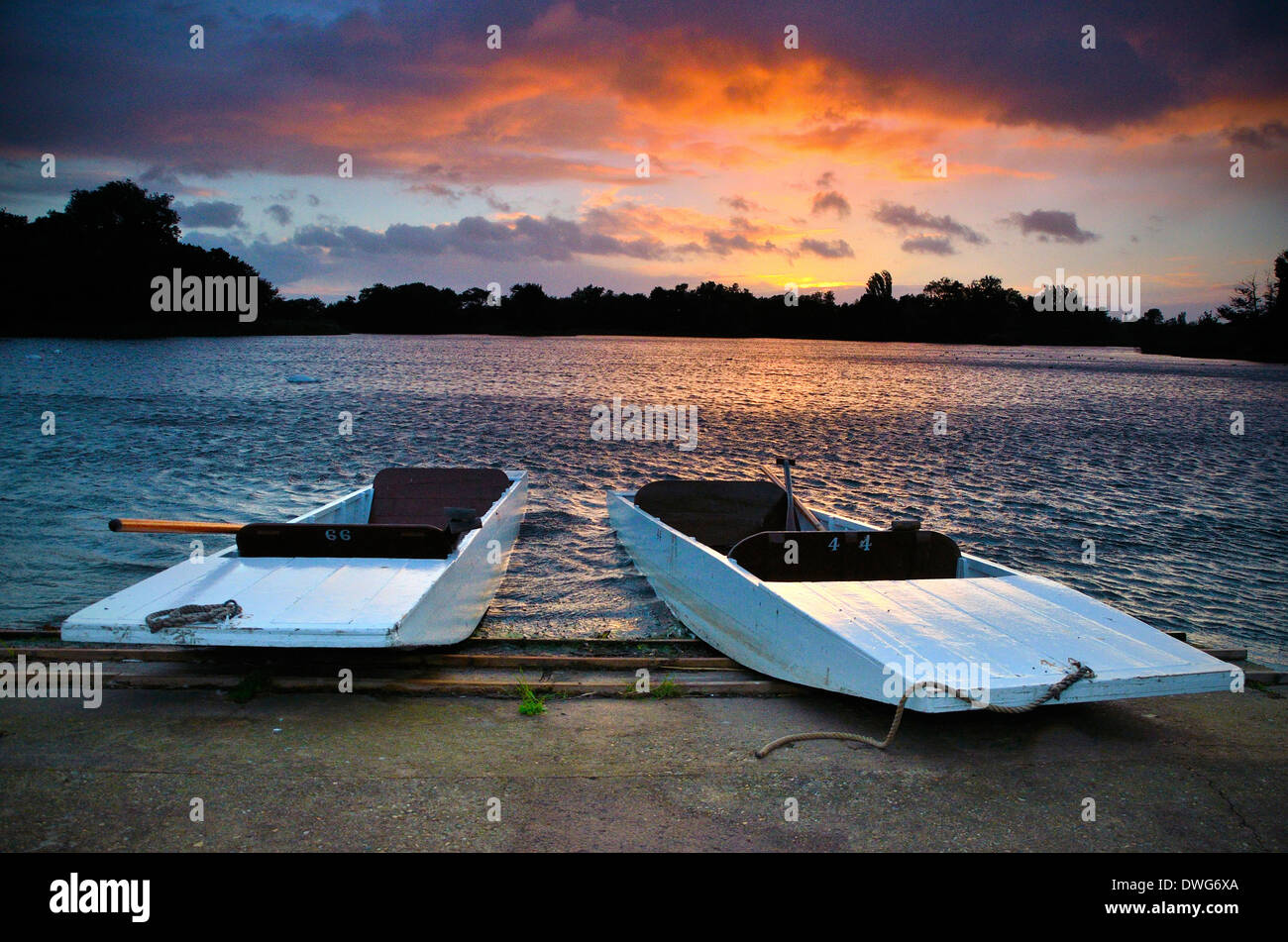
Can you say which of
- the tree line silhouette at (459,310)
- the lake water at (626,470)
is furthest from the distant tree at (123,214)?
the lake water at (626,470)

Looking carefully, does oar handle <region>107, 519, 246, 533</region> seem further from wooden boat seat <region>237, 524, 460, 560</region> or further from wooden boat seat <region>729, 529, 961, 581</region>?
wooden boat seat <region>729, 529, 961, 581</region>

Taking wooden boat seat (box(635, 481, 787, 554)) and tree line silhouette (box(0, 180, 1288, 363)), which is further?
tree line silhouette (box(0, 180, 1288, 363))

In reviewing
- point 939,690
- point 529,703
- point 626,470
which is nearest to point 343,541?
point 529,703

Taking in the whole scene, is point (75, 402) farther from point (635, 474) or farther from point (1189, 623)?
point (1189, 623)

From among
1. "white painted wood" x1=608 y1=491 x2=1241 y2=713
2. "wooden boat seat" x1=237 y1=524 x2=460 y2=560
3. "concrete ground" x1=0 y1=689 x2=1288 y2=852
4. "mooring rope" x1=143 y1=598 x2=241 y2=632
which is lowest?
"concrete ground" x1=0 y1=689 x2=1288 y2=852

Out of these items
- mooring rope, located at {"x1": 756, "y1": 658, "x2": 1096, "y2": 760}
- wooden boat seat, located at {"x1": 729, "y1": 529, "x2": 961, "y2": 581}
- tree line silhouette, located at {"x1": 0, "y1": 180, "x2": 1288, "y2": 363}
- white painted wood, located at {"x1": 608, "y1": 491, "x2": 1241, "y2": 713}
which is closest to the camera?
mooring rope, located at {"x1": 756, "y1": 658, "x2": 1096, "y2": 760}

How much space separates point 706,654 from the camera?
6.82 meters

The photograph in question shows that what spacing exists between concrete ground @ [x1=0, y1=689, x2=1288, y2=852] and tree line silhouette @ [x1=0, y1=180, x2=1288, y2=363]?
168ft

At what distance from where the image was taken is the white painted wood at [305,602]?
15.9 ft

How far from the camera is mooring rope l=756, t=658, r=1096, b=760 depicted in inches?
169

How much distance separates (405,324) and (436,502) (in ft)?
518

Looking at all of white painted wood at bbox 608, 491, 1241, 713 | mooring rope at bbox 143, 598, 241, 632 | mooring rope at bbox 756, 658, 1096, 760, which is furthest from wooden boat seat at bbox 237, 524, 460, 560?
mooring rope at bbox 756, 658, 1096, 760

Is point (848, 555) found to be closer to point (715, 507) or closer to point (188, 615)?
point (715, 507)
